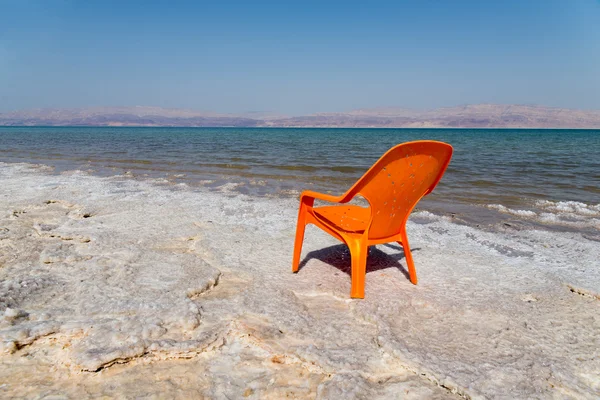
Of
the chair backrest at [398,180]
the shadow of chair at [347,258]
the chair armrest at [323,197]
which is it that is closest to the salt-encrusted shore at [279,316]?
the shadow of chair at [347,258]

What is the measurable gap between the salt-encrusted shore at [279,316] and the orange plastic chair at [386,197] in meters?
0.39

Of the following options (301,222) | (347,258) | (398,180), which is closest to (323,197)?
(301,222)

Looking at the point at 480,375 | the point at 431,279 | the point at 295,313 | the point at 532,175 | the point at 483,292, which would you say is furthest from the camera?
the point at 532,175

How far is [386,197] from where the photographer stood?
2.77 m

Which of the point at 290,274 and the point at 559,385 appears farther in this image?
the point at 290,274

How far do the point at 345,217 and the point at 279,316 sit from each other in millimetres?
1249

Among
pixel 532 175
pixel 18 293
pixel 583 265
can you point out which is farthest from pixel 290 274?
pixel 532 175

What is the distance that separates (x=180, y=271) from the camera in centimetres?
321

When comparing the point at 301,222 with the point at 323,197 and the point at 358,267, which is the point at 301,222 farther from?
the point at 358,267

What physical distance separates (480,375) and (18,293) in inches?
118

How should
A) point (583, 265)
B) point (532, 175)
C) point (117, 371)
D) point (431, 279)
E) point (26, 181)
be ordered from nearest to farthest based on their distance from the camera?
point (117, 371)
point (431, 279)
point (583, 265)
point (26, 181)
point (532, 175)

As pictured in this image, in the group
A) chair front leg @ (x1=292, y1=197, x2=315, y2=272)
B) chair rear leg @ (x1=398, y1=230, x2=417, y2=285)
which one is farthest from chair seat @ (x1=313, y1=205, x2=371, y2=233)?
chair rear leg @ (x1=398, y1=230, x2=417, y2=285)

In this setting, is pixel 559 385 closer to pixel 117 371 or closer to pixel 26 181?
pixel 117 371

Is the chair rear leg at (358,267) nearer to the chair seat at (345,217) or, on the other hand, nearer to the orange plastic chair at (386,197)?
the orange plastic chair at (386,197)
